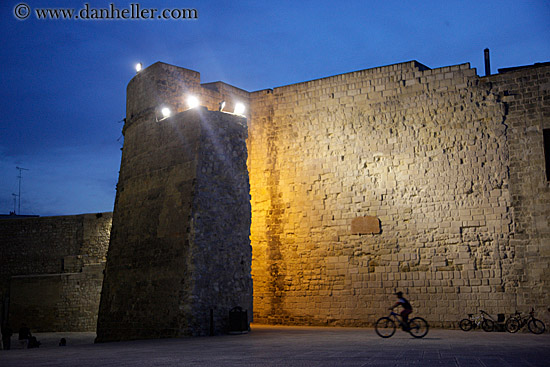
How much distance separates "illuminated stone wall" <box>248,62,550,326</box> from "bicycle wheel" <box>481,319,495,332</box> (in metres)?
0.27

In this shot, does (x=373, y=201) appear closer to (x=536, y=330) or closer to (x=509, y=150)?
(x=509, y=150)

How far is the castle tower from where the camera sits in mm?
12047

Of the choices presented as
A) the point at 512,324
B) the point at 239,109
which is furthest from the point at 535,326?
the point at 239,109

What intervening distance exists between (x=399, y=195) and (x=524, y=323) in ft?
13.5

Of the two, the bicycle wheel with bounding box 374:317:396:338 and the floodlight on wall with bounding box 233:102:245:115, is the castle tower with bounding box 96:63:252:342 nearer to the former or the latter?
the floodlight on wall with bounding box 233:102:245:115

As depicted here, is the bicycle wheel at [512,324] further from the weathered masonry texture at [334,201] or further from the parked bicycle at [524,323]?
the weathered masonry texture at [334,201]

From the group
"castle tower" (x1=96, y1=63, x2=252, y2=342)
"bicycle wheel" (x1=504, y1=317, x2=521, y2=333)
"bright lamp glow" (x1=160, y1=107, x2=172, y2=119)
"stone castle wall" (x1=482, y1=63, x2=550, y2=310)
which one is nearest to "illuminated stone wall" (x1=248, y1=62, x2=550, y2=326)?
"stone castle wall" (x1=482, y1=63, x2=550, y2=310)

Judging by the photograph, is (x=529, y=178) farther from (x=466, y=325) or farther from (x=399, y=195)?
(x=466, y=325)

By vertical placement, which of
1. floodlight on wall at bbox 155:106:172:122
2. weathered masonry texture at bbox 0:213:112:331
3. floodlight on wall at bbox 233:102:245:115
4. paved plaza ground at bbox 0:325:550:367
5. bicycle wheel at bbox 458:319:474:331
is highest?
floodlight on wall at bbox 155:106:172:122

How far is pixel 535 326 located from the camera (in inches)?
481

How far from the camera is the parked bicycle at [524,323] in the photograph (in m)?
12.2

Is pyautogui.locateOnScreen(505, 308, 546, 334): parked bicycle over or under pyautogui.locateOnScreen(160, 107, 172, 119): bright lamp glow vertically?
under

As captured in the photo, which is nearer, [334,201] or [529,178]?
[529,178]

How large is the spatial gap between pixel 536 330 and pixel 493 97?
213 inches
